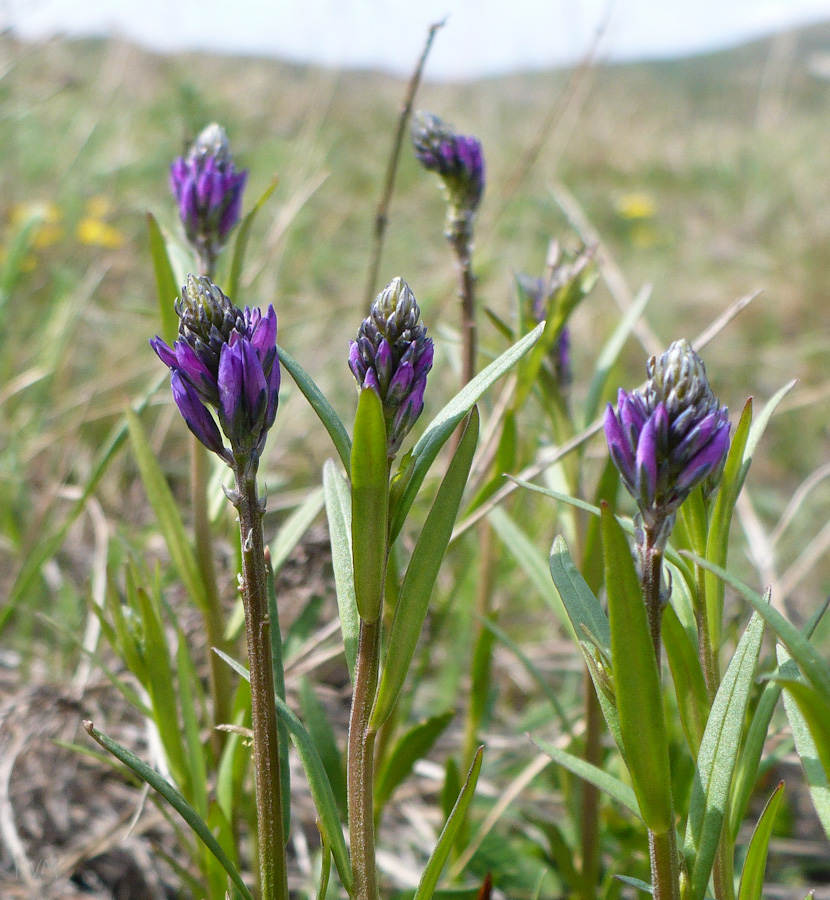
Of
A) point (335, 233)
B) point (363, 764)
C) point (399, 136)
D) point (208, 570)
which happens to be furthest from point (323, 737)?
point (335, 233)

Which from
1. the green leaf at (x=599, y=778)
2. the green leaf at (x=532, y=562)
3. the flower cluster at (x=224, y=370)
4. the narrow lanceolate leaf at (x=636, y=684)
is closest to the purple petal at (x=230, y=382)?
the flower cluster at (x=224, y=370)

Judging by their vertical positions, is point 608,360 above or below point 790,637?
above

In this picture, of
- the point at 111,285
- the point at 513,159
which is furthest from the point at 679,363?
the point at 513,159

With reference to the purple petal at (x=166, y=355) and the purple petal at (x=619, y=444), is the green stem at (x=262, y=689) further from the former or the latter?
the purple petal at (x=619, y=444)

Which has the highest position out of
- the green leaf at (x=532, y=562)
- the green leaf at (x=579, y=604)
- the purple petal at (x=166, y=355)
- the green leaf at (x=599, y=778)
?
the purple petal at (x=166, y=355)

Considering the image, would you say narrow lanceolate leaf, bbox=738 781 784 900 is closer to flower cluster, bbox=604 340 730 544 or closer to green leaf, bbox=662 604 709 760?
green leaf, bbox=662 604 709 760

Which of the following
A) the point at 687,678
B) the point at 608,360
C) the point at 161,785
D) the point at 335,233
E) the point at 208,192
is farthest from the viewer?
the point at 335,233

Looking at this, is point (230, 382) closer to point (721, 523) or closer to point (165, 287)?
point (721, 523)
